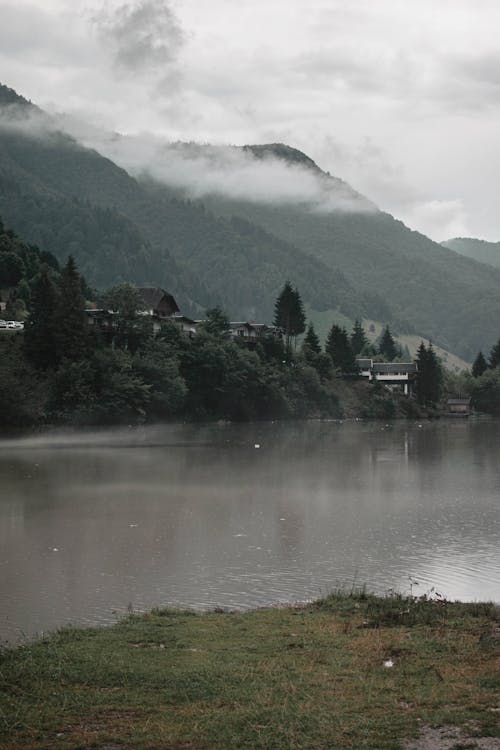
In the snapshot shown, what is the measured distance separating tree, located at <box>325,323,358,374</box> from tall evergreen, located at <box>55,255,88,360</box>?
72.9 metres

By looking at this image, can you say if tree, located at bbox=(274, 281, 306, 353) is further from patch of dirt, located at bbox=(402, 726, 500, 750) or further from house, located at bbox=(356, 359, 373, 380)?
patch of dirt, located at bbox=(402, 726, 500, 750)

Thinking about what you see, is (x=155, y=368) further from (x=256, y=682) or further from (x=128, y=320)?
(x=256, y=682)

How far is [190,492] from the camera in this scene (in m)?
47.3

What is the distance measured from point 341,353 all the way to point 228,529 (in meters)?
132

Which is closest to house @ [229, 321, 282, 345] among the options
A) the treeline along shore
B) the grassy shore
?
the treeline along shore

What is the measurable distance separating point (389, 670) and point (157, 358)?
315 feet

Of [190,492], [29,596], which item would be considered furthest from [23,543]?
[190,492]

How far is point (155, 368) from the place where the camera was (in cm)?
10494

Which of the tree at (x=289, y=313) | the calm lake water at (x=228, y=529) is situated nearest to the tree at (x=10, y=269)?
the tree at (x=289, y=313)

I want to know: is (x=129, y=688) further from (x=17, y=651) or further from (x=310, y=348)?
(x=310, y=348)

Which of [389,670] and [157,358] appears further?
[157,358]

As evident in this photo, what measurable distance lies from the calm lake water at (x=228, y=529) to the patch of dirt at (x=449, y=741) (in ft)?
35.8

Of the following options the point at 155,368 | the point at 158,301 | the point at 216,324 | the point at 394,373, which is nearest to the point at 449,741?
the point at 155,368

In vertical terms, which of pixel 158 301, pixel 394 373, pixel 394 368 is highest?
pixel 158 301
